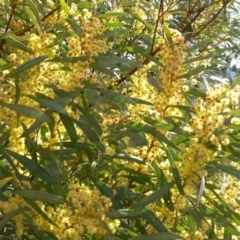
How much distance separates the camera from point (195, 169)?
177cm

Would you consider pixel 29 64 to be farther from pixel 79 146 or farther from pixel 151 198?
pixel 151 198

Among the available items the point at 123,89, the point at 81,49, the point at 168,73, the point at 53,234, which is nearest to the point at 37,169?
the point at 53,234

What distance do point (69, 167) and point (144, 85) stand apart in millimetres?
487

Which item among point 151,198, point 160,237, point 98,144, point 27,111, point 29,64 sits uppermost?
point 29,64

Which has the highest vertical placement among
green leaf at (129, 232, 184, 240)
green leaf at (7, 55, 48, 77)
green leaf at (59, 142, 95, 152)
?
green leaf at (7, 55, 48, 77)

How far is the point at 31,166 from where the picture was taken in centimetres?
176

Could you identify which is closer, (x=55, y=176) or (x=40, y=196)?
(x=40, y=196)

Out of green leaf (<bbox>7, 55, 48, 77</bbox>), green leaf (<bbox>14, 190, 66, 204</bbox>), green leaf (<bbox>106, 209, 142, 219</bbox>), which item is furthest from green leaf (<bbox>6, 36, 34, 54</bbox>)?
green leaf (<bbox>106, 209, 142, 219</bbox>)

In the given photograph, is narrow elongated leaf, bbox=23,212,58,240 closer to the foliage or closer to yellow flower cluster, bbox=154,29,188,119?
the foliage

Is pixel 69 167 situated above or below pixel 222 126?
below

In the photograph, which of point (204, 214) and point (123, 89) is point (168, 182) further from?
point (123, 89)

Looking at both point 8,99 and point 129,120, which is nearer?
point 8,99

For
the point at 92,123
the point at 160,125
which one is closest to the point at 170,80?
the point at 160,125

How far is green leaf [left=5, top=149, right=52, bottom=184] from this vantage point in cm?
175
